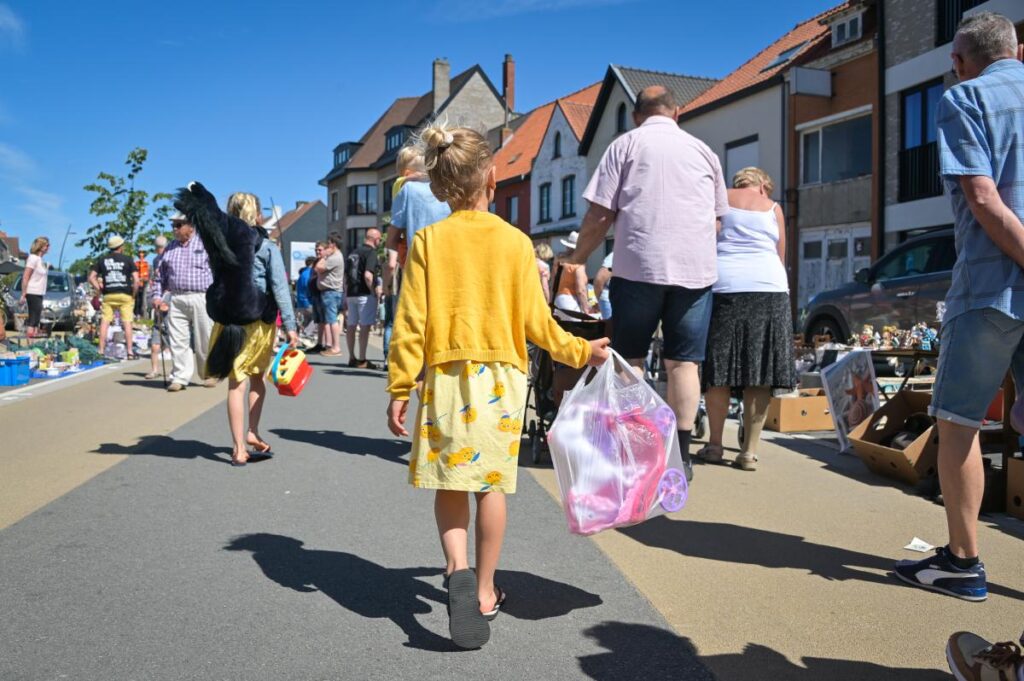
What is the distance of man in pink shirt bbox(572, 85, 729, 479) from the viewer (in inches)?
188

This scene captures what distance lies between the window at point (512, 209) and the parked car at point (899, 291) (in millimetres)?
31261

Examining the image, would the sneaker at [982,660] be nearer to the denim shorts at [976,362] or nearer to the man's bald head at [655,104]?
the denim shorts at [976,362]

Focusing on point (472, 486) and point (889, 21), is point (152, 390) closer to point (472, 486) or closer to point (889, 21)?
point (472, 486)

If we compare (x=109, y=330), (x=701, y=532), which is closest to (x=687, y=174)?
(x=701, y=532)

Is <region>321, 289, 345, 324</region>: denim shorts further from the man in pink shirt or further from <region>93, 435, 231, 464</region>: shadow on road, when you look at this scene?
the man in pink shirt

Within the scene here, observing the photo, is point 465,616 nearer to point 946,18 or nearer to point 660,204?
point 660,204

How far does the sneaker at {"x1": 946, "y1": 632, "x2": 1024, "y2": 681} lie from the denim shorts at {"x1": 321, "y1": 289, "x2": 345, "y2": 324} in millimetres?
12392

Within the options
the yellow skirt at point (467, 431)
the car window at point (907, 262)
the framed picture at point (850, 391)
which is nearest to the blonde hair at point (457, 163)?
the yellow skirt at point (467, 431)

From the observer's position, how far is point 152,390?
34.7ft

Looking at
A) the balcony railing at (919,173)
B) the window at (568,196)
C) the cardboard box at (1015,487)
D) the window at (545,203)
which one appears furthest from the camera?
the window at (545,203)

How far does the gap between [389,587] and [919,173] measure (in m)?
18.0

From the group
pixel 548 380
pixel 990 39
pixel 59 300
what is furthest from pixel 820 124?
pixel 59 300

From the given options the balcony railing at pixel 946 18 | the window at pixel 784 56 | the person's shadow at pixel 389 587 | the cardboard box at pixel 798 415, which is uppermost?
the window at pixel 784 56

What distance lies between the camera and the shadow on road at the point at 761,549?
3.69 metres
